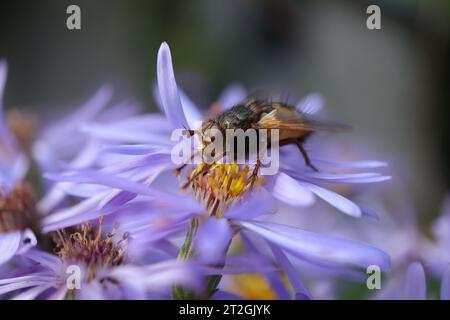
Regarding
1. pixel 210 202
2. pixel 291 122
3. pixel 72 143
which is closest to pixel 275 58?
pixel 72 143

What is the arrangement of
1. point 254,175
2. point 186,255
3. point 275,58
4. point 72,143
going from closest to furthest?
point 186,255
point 254,175
point 72,143
point 275,58

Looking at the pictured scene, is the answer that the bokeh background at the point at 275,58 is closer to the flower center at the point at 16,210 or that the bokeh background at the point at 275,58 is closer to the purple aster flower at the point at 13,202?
the purple aster flower at the point at 13,202

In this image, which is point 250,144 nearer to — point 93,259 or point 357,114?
point 93,259

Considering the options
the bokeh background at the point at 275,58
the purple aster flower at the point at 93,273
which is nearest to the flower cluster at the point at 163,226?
the purple aster flower at the point at 93,273

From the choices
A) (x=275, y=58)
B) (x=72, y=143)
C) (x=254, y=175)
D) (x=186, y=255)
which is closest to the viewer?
(x=186, y=255)

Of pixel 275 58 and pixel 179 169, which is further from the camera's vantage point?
pixel 275 58

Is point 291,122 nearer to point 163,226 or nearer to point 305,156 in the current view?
point 305,156

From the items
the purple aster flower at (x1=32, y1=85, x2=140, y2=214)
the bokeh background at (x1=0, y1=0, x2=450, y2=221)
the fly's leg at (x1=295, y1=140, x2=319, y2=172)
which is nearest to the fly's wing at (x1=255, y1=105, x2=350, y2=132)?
the fly's leg at (x1=295, y1=140, x2=319, y2=172)
